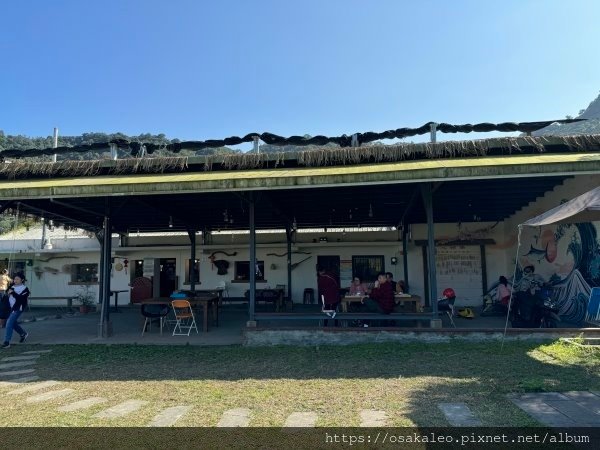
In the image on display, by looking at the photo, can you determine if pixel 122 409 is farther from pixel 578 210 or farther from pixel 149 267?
pixel 149 267

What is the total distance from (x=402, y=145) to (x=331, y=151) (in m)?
1.34

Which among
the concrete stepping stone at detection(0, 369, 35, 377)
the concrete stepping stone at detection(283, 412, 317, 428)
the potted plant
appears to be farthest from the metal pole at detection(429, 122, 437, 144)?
the potted plant

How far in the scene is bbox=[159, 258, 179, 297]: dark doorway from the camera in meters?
17.2

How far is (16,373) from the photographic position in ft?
20.6

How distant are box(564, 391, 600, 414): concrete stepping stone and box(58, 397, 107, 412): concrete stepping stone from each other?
498 centimetres

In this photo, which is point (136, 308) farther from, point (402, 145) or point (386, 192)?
point (402, 145)

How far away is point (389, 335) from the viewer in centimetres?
747

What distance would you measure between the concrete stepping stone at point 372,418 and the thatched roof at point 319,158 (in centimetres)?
488

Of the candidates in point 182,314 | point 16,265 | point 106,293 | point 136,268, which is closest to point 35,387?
point 106,293

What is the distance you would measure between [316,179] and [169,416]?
13.3 ft

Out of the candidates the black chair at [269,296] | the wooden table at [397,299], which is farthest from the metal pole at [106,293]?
the black chair at [269,296]

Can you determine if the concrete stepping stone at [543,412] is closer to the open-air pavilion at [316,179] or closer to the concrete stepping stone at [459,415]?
the concrete stepping stone at [459,415]

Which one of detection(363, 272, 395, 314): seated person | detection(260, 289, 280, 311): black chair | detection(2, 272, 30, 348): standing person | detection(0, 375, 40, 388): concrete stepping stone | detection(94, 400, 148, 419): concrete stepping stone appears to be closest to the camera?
detection(94, 400, 148, 419): concrete stepping stone

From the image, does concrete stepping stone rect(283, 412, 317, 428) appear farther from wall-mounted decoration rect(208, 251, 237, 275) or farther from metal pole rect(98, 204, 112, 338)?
wall-mounted decoration rect(208, 251, 237, 275)
